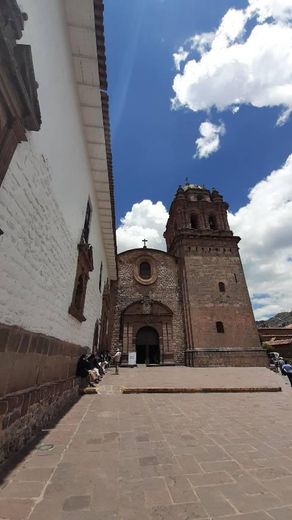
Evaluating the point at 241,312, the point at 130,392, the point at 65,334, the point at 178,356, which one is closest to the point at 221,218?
the point at 241,312

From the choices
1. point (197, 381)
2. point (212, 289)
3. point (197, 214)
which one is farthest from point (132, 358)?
point (197, 214)

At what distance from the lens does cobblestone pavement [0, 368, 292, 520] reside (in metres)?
1.89

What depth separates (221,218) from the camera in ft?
78.6

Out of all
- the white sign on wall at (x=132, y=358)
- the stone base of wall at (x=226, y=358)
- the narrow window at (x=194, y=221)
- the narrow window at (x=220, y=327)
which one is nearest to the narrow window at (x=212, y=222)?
the narrow window at (x=194, y=221)

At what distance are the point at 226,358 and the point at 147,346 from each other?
19.2 ft

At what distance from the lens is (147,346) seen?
19078 mm

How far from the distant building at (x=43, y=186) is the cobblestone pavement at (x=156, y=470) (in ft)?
2.22

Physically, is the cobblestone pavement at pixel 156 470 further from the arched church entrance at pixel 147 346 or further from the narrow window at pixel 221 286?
the narrow window at pixel 221 286

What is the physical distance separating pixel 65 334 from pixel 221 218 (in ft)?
70.1

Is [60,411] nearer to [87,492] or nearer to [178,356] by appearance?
[87,492]

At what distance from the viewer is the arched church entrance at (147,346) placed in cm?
1886

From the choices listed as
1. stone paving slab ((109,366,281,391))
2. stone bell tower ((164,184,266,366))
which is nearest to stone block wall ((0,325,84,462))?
stone paving slab ((109,366,281,391))

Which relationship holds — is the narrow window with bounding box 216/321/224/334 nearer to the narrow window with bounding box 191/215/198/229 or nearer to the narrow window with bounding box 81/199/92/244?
the narrow window with bounding box 191/215/198/229

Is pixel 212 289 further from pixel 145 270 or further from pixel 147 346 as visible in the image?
pixel 147 346
